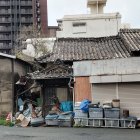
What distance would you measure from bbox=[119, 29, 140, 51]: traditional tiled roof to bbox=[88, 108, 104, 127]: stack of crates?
5.18 metres

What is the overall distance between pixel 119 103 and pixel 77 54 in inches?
260

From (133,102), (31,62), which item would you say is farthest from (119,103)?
(31,62)

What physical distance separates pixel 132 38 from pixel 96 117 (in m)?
8.55

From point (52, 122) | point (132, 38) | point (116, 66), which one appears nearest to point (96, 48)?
point (132, 38)

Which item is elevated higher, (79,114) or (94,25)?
(94,25)

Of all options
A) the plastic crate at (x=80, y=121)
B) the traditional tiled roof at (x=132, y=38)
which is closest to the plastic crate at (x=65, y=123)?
the plastic crate at (x=80, y=121)

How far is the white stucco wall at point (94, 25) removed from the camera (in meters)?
42.8

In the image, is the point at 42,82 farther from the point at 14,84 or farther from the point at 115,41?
the point at 115,41

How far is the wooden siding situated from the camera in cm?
2459

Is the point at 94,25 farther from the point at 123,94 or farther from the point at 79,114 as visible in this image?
the point at 79,114

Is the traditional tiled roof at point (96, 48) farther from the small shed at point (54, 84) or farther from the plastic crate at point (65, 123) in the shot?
the plastic crate at point (65, 123)

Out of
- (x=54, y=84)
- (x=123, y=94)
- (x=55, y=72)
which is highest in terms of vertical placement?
(x=55, y=72)

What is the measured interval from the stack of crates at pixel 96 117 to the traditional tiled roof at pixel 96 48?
4.94 m

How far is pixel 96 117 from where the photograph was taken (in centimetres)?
2288
